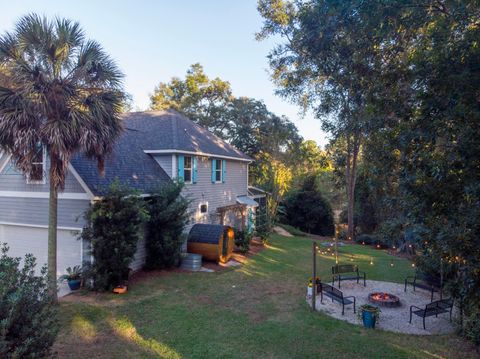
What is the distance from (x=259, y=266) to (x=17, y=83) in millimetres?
11385

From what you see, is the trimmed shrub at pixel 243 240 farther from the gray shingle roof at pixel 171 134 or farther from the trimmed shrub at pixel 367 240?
the trimmed shrub at pixel 367 240

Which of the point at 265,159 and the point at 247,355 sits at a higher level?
the point at 265,159

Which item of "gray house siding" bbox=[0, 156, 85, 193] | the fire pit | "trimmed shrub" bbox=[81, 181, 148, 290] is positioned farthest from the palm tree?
the fire pit

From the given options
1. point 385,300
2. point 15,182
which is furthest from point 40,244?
point 385,300

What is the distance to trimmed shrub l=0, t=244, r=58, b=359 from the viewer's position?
4.09m

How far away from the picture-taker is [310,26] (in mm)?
9961

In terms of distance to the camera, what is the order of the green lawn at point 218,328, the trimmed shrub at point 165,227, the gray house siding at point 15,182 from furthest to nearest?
1. the trimmed shrub at point 165,227
2. the gray house siding at point 15,182
3. the green lawn at point 218,328

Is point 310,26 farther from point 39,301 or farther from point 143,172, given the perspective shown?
point 39,301

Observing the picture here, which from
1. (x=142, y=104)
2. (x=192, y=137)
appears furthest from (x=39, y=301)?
(x=142, y=104)

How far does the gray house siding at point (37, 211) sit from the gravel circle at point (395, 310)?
8.50 m

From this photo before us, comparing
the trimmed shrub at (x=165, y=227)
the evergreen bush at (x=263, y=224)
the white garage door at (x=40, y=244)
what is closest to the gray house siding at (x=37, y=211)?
the white garage door at (x=40, y=244)

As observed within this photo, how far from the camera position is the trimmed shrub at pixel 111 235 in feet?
33.3

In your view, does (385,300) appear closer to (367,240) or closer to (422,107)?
(422,107)

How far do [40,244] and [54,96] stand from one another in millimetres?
6684
